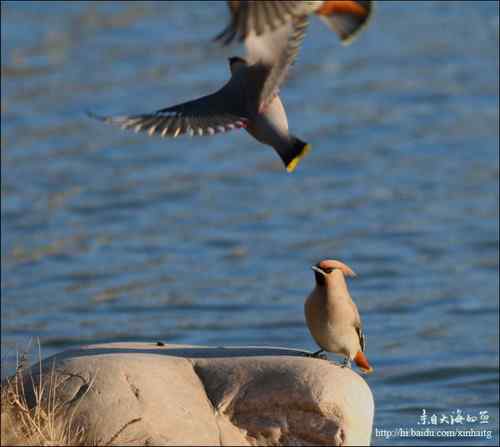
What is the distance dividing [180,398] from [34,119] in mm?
8786

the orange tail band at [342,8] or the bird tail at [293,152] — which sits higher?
the orange tail band at [342,8]

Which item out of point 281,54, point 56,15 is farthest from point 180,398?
point 56,15

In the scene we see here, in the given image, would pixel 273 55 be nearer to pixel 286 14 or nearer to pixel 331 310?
pixel 286 14

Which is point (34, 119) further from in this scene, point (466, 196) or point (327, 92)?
point (466, 196)

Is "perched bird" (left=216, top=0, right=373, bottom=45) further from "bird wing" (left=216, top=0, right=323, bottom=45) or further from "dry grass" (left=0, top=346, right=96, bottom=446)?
"dry grass" (left=0, top=346, right=96, bottom=446)

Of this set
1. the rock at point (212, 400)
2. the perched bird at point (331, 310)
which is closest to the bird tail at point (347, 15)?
the perched bird at point (331, 310)

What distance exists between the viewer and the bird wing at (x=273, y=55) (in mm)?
4648

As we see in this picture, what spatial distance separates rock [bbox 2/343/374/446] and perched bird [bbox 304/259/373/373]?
0.46 ft

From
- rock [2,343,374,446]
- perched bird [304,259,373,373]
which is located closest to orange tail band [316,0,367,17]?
perched bird [304,259,373,373]

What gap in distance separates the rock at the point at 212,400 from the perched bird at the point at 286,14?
5.39 feet

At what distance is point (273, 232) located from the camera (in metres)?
11.4

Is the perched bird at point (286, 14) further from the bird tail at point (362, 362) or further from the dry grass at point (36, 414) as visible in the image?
the bird tail at point (362, 362)

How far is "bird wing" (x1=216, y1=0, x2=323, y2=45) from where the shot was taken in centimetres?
427

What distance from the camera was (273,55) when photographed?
4.70 m
